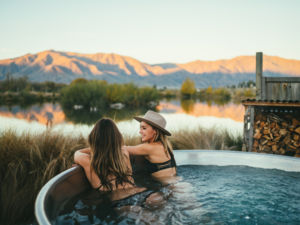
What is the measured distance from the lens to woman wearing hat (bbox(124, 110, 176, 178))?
3118 mm

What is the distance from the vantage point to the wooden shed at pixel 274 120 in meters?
5.34

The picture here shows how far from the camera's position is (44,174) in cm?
315

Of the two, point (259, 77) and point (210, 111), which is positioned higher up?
point (259, 77)

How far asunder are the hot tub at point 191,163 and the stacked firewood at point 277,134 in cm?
179

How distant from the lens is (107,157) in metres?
2.51

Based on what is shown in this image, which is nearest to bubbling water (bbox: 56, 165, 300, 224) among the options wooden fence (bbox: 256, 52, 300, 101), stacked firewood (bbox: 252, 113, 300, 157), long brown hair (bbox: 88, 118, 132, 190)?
long brown hair (bbox: 88, 118, 132, 190)

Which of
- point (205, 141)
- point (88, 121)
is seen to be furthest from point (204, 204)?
point (88, 121)

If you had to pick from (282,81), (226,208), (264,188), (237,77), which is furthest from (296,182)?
(237,77)

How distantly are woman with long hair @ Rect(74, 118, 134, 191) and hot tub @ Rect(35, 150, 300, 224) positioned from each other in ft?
0.67

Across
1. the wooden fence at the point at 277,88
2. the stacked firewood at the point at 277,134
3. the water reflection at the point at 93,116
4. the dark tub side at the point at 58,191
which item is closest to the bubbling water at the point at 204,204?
the dark tub side at the point at 58,191

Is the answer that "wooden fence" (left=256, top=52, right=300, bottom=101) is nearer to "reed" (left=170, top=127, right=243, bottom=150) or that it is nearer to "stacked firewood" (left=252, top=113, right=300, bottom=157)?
"stacked firewood" (left=252, top=113, right=300, bottom=157)

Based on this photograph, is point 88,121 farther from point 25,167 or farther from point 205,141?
point 25,167

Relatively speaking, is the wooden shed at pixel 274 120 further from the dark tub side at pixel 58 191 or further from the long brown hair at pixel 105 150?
the dark tub side at pixel 58 191

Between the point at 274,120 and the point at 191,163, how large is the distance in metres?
2.40
